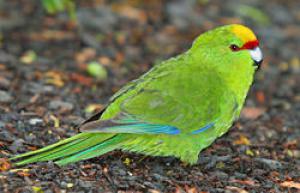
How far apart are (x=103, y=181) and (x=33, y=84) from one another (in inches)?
70.1

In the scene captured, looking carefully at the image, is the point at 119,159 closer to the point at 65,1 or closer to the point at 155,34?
the point at 65,1

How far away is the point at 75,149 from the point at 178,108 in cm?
73

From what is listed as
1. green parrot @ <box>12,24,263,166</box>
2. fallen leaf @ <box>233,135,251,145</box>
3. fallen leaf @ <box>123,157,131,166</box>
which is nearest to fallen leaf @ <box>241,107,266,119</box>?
fallen leaf @ <box>233,135,251,145</box>

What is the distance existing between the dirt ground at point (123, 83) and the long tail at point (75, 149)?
0.09m

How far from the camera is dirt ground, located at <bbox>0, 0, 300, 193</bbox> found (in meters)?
3.95

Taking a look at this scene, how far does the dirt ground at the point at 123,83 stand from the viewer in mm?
3945

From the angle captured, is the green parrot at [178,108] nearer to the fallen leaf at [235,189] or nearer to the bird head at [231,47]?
the bird head at [231,47]

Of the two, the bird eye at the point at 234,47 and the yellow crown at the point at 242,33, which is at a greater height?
the yellow crown at the point at 242,33

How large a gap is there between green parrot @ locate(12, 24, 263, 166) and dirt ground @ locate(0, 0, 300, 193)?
0.17 meters

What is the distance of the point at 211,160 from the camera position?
4391 mm

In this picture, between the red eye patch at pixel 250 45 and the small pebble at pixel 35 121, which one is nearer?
the red eye patch at pixel 250 45

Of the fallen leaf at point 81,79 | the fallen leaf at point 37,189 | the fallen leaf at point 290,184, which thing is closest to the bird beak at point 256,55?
the fallen leaf at point 290,184

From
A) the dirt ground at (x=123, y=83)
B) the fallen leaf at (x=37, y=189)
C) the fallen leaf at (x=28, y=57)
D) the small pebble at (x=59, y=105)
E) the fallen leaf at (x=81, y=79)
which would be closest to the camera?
the fallen leaf at (x=37, y=189)

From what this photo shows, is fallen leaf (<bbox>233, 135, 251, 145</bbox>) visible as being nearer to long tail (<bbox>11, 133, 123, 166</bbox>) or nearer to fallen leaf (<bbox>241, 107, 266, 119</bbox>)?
fallen leaf (<bbox>241, 107, 266, 119</bbox>)
